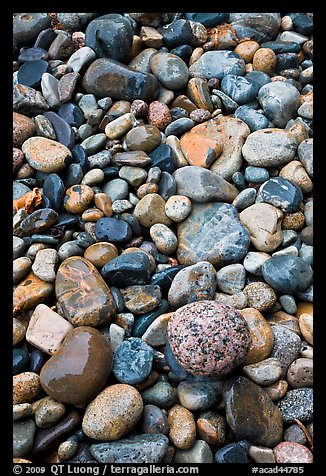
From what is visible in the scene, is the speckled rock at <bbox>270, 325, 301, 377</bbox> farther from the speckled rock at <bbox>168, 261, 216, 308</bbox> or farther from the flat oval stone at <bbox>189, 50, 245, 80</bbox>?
the flat oval stone at <bbox>189, 50, 245, 80</bbox>

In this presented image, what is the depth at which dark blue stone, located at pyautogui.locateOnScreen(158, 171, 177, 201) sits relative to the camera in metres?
3.26

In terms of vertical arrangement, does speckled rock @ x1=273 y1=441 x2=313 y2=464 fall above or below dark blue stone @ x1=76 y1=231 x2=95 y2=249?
below

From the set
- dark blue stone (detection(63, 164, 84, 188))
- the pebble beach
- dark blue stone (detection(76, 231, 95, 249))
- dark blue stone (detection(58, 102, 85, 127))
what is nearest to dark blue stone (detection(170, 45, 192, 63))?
the pebble beach

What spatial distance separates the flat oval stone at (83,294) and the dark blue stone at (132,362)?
0.71ft

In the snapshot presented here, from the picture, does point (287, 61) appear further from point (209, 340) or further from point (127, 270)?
point (209, 340)

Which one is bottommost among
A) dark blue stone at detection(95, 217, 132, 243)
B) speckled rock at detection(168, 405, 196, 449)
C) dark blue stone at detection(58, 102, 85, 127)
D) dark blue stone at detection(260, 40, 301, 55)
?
speckled rock at detection(168, 405, 196, 449)

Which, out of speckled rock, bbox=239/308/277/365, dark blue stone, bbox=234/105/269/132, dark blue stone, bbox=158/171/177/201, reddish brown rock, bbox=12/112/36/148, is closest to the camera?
speckled rock, bbox=239/308/277/365

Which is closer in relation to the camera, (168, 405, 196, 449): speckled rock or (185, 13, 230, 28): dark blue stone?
(168, 405, 196, 449): speckled rock

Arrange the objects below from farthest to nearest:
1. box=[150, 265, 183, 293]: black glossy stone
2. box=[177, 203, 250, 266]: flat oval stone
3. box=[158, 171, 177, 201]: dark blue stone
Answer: box=[158, 171, 177, 201]: dark blue stone < box=[177, 203, 250, 266]: flat oval stone < box=[150, 265, 183, 293]: black glossy stone

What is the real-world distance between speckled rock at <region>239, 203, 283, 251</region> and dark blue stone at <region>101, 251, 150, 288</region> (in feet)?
2.35

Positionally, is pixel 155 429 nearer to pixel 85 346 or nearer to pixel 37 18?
pixel 85 346

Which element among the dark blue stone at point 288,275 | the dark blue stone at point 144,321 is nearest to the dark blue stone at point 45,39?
the dark blue stone at point 144,321

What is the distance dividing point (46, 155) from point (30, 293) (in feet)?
3.37
